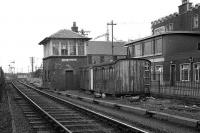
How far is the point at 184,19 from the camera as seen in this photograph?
4672 cm

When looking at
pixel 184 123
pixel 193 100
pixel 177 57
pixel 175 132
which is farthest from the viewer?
pixel 177 57

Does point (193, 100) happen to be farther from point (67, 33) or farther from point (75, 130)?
point (67, 33)

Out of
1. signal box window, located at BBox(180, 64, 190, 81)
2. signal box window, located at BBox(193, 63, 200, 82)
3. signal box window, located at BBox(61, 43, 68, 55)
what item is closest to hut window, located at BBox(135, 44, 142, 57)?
signal box window, located at BBox(61, 43, 68, 55)

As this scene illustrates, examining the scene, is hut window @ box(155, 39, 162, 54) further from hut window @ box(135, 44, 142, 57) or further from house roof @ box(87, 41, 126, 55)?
house roof @ box(87, 41, 126, 55)

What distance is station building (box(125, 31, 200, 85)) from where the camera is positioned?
99.8 ft

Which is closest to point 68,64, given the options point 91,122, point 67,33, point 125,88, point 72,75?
point 72,75

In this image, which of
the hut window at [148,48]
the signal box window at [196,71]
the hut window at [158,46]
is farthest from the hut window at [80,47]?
the signal box window at [196,71]

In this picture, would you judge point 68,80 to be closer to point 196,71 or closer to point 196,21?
point 196,71

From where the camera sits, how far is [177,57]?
32656 millimetres

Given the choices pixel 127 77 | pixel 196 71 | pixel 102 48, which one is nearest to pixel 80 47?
pixel 196 71

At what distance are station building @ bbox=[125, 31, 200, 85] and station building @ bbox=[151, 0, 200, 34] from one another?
6.86 meters

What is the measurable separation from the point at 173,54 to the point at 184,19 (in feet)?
46.9

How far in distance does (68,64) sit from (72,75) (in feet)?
4.70

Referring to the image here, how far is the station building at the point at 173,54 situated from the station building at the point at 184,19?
270 inches
